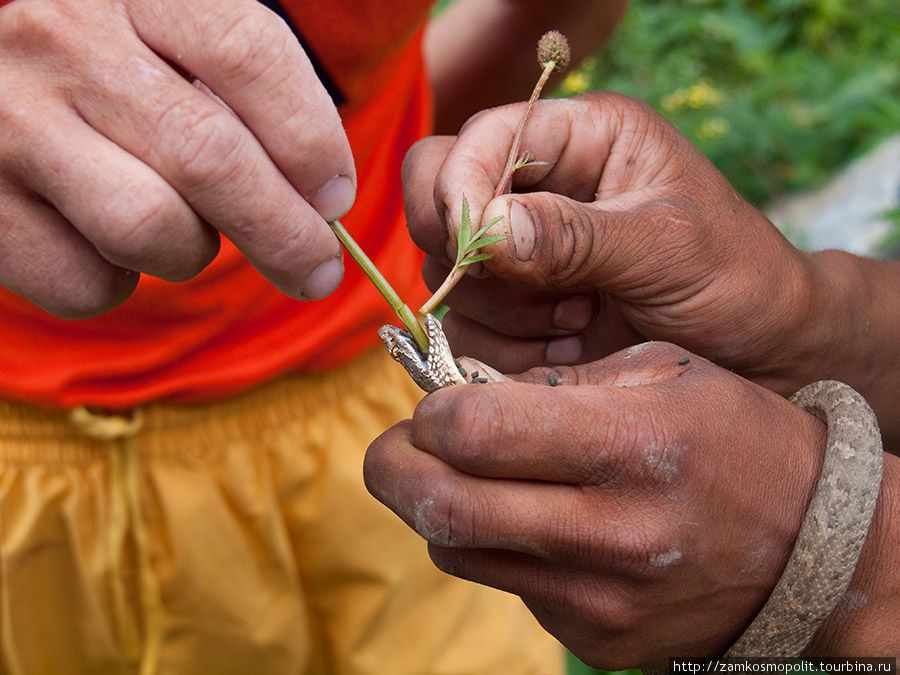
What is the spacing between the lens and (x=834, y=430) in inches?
63.9

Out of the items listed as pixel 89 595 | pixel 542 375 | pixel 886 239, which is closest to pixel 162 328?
pixel 89 595

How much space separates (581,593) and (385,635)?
3.58 ft

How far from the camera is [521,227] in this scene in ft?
5.15

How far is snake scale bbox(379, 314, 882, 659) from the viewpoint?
154 centimetres

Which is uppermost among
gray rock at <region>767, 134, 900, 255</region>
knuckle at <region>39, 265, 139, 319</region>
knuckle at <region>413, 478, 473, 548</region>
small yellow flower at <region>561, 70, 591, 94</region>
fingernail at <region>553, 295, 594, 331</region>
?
knuckle at <region>39, 265, 139, 319</region>

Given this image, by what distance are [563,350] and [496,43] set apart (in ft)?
5.03

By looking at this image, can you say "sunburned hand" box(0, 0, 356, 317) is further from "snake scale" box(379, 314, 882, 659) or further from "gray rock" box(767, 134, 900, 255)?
"gray rock" box(767, 134, 900, 255)

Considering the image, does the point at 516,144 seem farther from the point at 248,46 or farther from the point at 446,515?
the point at 446,515

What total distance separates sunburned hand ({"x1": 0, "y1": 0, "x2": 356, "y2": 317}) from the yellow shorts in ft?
2.79

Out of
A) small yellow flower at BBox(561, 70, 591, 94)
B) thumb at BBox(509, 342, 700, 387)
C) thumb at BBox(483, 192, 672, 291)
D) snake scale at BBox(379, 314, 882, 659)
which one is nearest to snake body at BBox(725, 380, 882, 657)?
snake scale at BBox(379, 314, 882, 659)

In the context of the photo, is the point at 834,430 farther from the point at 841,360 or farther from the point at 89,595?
the point at 89,595

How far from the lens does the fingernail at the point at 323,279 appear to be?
1.51 meters

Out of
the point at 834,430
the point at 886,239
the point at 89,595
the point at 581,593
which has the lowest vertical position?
the point at 886,239

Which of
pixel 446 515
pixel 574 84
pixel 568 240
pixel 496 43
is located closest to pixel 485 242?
pixel 568 240
